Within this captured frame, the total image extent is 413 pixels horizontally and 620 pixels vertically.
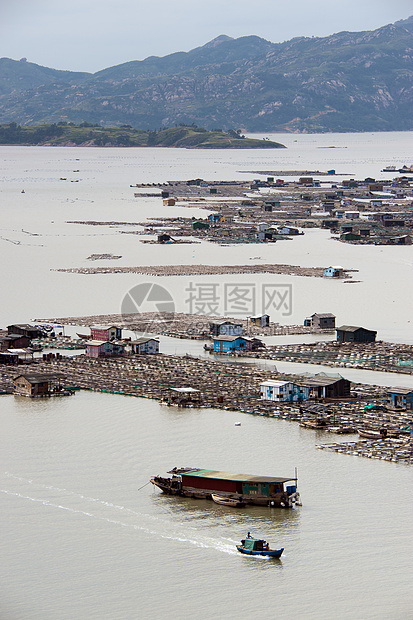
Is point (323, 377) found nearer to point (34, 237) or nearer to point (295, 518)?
point (295, 518)

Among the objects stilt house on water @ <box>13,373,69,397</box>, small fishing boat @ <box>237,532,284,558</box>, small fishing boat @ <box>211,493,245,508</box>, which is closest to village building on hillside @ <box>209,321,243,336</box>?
stilt house on water @ <box>13,373,69,397</box>

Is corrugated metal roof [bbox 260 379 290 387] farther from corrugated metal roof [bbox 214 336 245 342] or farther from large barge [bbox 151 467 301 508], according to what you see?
large barge [bbox 151 467 301 508]

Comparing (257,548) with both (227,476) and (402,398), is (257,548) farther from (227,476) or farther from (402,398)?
(402,398)

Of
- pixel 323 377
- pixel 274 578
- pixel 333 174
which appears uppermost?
pixel 333 174

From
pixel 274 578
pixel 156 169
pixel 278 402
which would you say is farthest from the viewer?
pixel 156 169

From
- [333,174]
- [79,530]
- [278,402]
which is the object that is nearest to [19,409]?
[278,402]

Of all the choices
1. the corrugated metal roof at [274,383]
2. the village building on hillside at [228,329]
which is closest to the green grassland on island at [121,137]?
the village building on hillside at [228,329]
